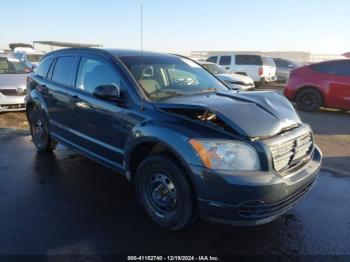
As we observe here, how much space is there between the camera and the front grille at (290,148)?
3.11 metres

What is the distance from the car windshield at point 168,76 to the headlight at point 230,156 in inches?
41.5

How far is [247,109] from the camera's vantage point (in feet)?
11.2

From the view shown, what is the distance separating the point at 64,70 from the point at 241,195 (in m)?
3.39

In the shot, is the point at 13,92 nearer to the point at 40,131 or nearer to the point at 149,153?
the point at 40,131

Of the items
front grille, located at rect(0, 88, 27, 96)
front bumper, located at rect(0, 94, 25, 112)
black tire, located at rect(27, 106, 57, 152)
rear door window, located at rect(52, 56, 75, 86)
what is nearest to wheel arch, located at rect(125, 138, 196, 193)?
rear door window, located at rect(52, 56, 75, 86)

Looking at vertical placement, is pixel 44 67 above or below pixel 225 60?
above

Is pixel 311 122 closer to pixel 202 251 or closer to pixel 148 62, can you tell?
pixel 148 62

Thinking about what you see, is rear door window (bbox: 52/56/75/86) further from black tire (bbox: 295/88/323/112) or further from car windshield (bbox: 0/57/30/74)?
black tire (bbox: 295/88/323/112)

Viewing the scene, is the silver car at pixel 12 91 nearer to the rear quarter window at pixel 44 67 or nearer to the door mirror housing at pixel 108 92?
the rear quarter window at pixel 44 67

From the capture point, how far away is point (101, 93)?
3.78 metres

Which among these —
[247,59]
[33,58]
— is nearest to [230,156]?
[247,59]

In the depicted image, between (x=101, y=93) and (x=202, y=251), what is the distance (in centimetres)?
189

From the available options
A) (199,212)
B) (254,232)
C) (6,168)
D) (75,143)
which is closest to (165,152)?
(199,212)

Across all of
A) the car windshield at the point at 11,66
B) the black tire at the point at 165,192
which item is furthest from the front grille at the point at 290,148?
the car windshield at the point at 11,66
